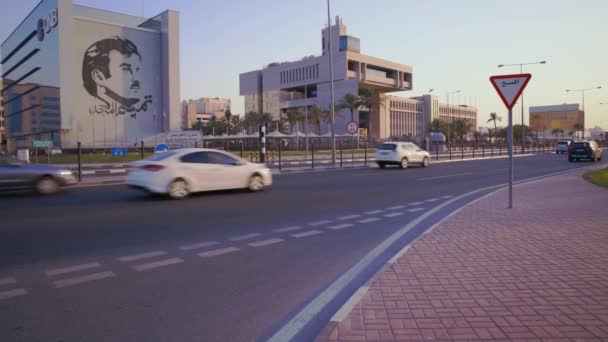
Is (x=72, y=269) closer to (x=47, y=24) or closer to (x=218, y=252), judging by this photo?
(x=218, y=252)

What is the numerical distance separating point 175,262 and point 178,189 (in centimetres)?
706

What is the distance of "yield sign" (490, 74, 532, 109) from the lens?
397 inches

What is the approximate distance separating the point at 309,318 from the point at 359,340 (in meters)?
0.77

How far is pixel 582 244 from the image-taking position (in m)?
6.88

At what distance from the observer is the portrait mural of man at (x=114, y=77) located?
6856 cm

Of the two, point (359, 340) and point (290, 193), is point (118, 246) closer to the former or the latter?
point (359, 340)

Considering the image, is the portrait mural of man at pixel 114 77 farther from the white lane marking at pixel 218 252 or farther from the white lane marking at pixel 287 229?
the white lane marking at pixel 218 252

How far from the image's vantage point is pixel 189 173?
1329 cm

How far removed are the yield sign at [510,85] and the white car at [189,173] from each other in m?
8.03

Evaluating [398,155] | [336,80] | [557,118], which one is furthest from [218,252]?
[557,118]

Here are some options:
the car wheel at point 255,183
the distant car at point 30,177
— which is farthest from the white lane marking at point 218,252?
the distant car at point 30,177

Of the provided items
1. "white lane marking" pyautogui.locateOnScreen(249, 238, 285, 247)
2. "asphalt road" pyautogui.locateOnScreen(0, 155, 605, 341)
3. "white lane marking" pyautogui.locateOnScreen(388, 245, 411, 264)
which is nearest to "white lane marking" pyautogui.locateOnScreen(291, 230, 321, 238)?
"asphalt road" pyautogui.locateOnScreen(0, 155, 605, 341)

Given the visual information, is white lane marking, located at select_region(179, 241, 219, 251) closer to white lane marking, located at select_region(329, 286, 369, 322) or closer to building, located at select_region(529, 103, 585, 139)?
white lane marking, located at select_region(329, 286, 369, 322)

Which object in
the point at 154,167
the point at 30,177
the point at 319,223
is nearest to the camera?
the point at 319,223
